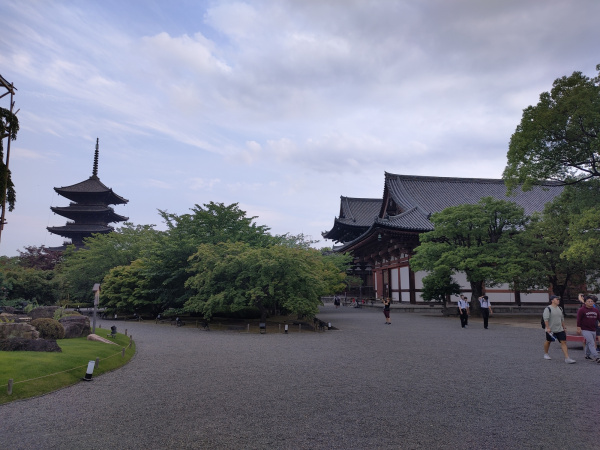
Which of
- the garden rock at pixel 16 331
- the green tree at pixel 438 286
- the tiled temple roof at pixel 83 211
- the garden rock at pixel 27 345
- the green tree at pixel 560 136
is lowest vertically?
the garden rock at pixel 27 345

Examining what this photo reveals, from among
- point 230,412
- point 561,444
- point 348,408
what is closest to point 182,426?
point 230,412

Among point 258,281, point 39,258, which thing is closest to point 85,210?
point 39,258

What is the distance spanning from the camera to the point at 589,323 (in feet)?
32.7

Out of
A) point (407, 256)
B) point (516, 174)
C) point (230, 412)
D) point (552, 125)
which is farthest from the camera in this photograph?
point (407, 256)

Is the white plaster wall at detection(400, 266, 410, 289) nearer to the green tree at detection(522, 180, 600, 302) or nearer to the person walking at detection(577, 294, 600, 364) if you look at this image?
the green tree at detection(522, 180, 600, 302)

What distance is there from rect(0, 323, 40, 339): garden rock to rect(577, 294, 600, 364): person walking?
14110 millimetres

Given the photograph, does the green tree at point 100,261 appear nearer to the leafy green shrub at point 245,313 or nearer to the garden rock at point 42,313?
the leafy green shrub at point 245,313

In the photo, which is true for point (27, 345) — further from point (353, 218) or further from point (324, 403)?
point (353, 218)

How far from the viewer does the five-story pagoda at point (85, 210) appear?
172 feet

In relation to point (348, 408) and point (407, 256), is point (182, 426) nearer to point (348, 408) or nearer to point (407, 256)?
point (348, 408)

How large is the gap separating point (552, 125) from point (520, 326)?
9032 mm

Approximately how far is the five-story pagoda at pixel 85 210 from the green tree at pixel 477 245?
43.3 m

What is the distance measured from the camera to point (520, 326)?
18422 mm

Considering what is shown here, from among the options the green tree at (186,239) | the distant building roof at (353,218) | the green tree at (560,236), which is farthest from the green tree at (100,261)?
the green tree at (560,236)
